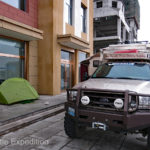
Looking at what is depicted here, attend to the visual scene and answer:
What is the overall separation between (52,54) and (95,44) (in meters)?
25.6

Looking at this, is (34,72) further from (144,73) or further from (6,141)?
(144,73)

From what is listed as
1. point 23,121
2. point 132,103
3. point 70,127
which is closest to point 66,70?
point 23,121

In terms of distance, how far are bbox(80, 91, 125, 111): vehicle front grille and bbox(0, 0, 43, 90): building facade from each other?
5506 millimetres

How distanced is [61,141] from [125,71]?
2.41 metres

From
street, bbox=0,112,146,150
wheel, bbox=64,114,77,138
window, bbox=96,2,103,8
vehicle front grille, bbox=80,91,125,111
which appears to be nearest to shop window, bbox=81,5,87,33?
street, bbox=0,112,146,150

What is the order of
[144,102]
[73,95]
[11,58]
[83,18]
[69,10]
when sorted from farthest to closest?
[83,18] < [69,10] < [11,58] < [73,95] < [144,102]

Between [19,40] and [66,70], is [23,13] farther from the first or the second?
[66,70]

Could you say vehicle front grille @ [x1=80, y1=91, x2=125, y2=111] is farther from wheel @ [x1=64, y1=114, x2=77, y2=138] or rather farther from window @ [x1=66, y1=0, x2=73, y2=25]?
window @ [x1=66, y1=0, x2=73, y2=25]

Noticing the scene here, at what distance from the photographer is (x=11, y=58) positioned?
9.09 meters

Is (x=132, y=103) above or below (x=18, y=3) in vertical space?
below

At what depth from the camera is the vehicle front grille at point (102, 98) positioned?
3137mm

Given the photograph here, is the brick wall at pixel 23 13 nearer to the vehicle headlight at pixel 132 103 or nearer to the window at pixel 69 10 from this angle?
the window at pixel 69 10

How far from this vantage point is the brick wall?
8227 millimetres

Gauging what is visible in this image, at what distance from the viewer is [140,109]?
3037 millimetres
